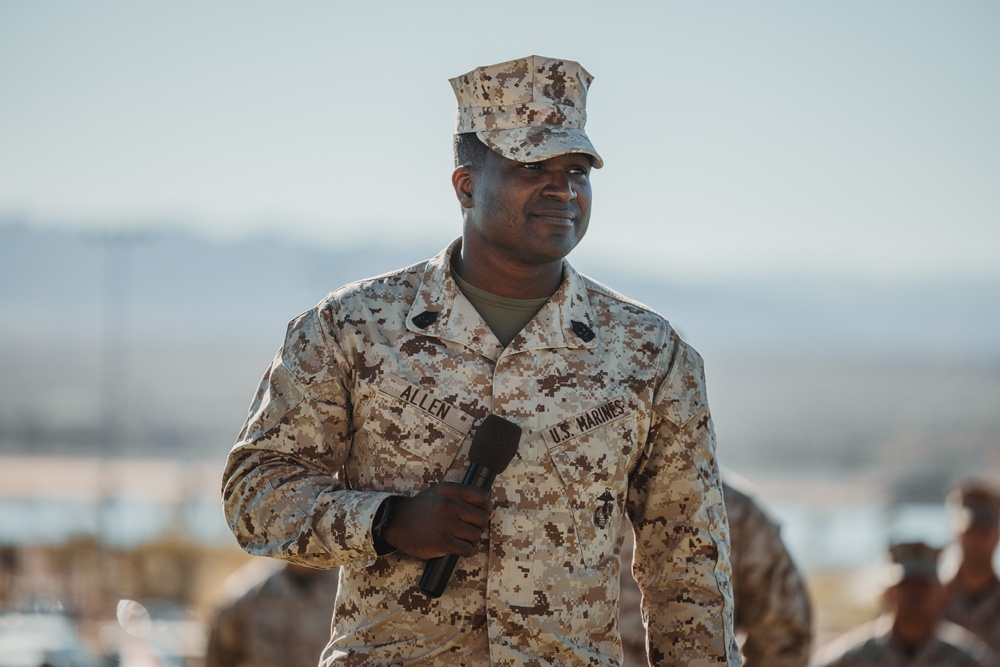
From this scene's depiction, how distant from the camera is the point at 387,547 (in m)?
3.43

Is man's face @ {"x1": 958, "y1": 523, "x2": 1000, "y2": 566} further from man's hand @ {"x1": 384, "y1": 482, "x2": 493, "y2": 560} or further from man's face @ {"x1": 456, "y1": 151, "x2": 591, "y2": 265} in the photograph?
man's hand @ {"x1": 384, "y1": 482, "x2": 493, "y2": 560}

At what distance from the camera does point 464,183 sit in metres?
3.91

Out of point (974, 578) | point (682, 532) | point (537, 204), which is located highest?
point (537, 204)

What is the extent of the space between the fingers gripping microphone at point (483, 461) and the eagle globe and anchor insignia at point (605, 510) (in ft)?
1.09

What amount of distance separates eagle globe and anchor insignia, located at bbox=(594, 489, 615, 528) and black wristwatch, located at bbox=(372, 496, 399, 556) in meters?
0.56

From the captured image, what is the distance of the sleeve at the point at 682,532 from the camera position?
3748mm

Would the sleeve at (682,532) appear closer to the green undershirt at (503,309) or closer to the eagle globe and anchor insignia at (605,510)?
the eagle globe and anchor insignia at (605,510)

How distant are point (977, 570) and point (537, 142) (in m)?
5.75

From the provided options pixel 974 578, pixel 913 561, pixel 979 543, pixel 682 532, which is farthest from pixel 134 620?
pixel 682 532

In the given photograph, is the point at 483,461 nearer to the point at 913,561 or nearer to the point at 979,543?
the point at 913,561

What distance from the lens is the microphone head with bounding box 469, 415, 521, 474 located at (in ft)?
11.3

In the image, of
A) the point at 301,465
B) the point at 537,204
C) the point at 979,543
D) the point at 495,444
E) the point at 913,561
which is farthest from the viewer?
the point at 979,543

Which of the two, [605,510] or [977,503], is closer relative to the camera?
[605,510]

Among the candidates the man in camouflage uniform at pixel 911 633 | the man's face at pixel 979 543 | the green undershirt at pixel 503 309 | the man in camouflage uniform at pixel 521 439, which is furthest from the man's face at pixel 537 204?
the man's face at pixel 979 543
